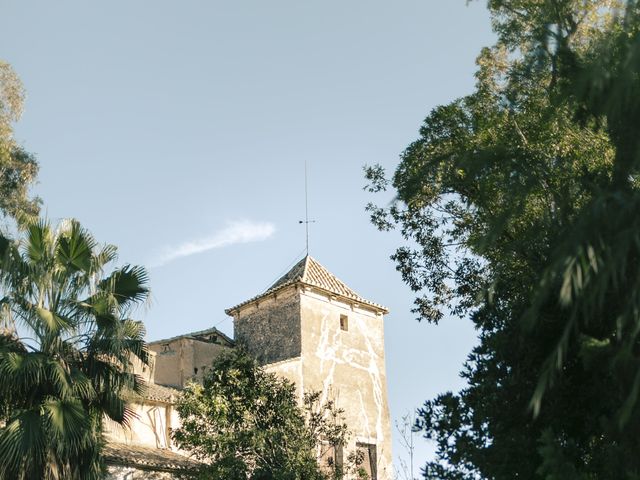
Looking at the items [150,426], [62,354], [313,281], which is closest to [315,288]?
[313,281]

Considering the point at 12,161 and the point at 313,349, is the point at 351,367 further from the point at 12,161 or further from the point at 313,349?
the point at 12,161

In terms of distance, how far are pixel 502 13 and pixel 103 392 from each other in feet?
31.0

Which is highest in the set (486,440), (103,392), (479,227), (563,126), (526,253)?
(563,126)

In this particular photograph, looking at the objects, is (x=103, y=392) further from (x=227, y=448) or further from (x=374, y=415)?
(x=374, y=415)

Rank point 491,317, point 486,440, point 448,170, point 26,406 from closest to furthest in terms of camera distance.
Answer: point 486,440, point 491,317, point 26,406, point 448,170

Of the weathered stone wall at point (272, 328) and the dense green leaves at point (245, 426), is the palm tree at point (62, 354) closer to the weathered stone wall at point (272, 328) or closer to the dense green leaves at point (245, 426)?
the dense green leaves at point (245, 426)

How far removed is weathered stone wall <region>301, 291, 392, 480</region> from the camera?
25.2 metres

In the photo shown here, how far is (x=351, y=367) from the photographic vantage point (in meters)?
26.3

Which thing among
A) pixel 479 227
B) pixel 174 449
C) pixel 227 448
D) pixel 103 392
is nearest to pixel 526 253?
pixel 479 227

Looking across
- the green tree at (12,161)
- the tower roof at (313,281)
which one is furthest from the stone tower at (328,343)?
the green tree at (12,161)

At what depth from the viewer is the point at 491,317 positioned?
43.9ft

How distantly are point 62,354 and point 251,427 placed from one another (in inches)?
260

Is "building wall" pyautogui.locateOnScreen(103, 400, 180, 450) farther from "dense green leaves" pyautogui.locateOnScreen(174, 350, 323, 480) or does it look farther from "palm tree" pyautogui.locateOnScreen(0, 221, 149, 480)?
"palm tree" pyautogui.locateOnScreen(0, 221, 149, 480)

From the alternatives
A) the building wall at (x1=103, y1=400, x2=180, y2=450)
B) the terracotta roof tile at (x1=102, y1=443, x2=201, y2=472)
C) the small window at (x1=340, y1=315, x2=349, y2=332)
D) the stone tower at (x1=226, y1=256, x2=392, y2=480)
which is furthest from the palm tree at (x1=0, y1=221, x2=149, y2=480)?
the small window at (x1=340, y1=315, x2=349, y2=332)
